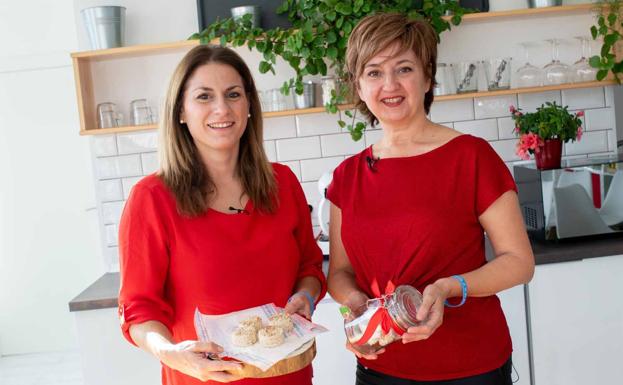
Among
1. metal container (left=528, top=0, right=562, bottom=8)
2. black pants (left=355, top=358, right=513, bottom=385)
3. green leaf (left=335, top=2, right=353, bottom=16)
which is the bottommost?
black pants (left=355, top=358, right=513, bottom=385)

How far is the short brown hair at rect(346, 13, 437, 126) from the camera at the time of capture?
147 cm

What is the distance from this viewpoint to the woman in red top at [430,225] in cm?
145

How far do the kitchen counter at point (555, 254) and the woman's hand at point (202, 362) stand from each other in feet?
4.04

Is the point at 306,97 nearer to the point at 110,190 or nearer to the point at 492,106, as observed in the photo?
the point at 492,106

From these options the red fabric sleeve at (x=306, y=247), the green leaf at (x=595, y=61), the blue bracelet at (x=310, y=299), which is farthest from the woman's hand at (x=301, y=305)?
the green leaf at (x=595, y=61)

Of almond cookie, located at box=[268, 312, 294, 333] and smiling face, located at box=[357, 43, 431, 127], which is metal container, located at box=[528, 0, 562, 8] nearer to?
smiling face, located at box=[357, 43, 431, 127]

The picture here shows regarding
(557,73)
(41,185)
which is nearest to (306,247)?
(557,73)

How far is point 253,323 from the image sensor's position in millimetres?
1363

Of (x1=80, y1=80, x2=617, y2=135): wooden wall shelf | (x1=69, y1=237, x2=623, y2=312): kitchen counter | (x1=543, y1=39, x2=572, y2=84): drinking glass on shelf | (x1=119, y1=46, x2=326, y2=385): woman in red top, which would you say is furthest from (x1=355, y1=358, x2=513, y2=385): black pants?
(x1=543, y1=39, x2=572, y2=84): drinking glass on shelf

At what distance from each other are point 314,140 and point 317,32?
0.49m

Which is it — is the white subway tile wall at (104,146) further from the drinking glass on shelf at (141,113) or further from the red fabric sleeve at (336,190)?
the red fabric sleeve at (336,190)

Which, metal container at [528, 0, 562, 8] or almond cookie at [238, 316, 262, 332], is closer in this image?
almond cookie at [238, 316, 262, 332]

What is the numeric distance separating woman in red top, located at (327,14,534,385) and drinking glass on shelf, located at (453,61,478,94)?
1462 millimetres

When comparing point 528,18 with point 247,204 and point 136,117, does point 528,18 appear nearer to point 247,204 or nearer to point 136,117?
point 136,117
